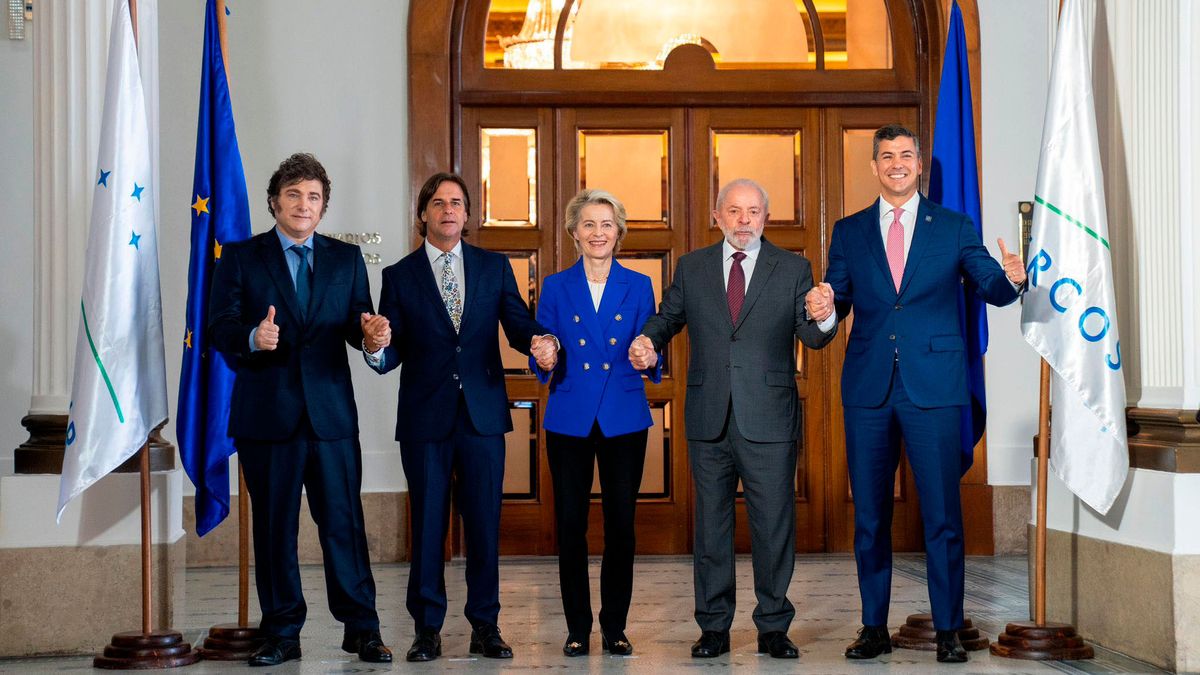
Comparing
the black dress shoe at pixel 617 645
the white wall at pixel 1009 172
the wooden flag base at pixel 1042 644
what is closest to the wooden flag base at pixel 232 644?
the black dress shoe at pixel 617 645

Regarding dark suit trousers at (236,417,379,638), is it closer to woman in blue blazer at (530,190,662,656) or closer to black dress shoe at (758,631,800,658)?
woman in blue blazer at (530,190,662,656)

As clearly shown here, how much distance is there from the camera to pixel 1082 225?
4574 millimetres

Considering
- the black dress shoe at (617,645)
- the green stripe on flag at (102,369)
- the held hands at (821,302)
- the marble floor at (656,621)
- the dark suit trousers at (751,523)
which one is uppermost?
the held hands at (821,302)

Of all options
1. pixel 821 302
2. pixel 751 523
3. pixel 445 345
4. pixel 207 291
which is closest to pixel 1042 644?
pixel 751 523

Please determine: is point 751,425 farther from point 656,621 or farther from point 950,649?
point 656,621

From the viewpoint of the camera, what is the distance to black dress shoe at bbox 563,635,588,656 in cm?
458

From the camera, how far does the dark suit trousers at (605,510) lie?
15.0 ft

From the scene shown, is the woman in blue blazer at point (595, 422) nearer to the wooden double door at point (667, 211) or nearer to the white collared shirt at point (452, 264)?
the white collared shirt at point (452, 264)

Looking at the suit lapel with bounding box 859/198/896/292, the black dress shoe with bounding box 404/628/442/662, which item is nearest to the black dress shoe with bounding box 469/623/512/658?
the black dress shoe with bounding box 404/628/442/662

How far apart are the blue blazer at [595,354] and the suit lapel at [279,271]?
0.86 metres

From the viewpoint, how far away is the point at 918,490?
14.7ft

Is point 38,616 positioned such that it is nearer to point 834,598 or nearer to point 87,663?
point 87,663

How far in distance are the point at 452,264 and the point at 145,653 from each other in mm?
1769

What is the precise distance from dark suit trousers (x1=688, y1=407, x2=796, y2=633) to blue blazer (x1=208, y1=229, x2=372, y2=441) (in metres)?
1.31
